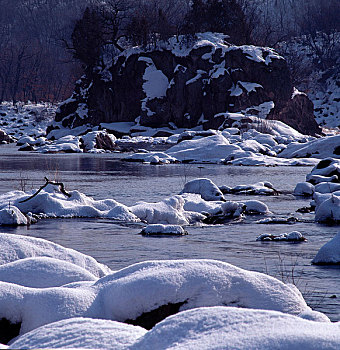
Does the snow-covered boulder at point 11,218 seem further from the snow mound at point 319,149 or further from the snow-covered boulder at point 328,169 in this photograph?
the snow mound at point 319,149

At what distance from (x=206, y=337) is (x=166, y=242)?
7.03 metres

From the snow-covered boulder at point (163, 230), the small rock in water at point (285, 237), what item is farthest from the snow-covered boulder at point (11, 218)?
the small rock in water at point (285, 237)

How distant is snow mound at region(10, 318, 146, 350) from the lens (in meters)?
3.06

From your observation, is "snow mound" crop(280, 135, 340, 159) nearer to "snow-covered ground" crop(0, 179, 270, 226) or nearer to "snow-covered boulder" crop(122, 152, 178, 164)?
"snow-covered boulder" crop(122, 152, 178, 164)

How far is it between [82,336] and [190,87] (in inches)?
2052

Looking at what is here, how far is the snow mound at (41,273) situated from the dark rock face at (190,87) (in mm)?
46255

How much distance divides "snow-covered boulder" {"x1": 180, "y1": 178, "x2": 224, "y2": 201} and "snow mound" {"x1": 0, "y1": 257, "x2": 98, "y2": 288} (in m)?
9.91

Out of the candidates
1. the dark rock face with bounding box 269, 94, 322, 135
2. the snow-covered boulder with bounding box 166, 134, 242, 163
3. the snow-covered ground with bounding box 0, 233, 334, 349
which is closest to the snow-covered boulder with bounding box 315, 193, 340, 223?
the snow-covered ground with bounding box 0, 233, 334, 349

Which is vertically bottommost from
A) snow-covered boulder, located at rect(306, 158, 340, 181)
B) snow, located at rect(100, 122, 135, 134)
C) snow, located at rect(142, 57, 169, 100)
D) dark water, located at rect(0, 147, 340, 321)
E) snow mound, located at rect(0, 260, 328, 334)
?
dark water, located at rect(0, 147, 340, 321)

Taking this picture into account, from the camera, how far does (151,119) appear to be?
56.4m

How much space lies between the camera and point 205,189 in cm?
1536

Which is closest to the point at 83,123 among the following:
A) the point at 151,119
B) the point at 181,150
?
the point at 151,119

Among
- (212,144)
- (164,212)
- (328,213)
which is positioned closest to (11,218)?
(164,212)

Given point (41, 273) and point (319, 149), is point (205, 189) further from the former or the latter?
point (319, 149)
